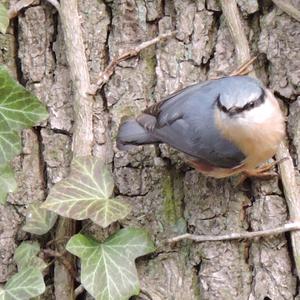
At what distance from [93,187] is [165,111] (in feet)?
1.17

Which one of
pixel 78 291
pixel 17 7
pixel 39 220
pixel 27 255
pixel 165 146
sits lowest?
pixel 78 291

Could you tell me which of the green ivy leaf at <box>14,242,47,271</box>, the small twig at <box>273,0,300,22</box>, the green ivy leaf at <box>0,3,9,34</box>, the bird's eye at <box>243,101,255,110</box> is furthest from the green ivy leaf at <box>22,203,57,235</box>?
the small twig at <box>273,0,300,22</box>

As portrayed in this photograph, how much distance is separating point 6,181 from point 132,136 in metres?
0.42

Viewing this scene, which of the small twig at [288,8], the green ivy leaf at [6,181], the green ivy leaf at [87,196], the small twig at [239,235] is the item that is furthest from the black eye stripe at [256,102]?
the green ivy leaf at [6,181]

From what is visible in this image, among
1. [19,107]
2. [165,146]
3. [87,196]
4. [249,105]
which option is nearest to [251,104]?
[249,105]

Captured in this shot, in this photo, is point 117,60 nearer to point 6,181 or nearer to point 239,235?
point 6,181

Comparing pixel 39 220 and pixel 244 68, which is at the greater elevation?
pixel 244 68

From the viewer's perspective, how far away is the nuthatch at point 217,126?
8.69 feet

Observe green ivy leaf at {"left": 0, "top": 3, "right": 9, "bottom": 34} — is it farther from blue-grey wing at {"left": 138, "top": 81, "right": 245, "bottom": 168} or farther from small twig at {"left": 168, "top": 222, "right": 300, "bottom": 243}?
small twig at {"left": 168, "top": 222, "right": 300, "bottom": 243}

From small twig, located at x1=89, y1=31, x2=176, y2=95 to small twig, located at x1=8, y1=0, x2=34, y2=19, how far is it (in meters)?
0.37

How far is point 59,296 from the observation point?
269 cm

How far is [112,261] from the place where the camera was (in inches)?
99.9

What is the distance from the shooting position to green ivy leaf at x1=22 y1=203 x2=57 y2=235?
105 inches

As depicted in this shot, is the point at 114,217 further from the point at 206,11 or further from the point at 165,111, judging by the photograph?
the point at 206,11
